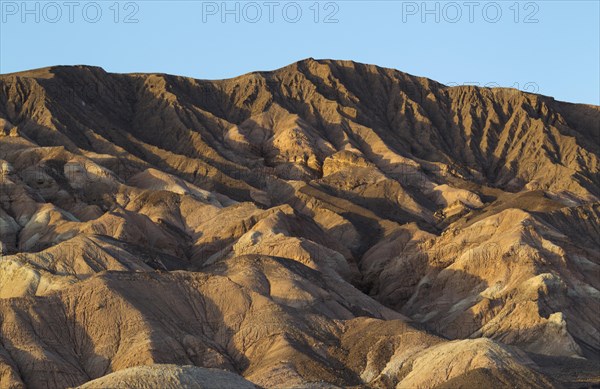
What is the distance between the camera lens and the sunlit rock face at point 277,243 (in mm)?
77188

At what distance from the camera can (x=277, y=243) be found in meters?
114

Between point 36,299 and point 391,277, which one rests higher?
point 36,299

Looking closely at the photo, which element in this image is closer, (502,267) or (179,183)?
(502,267)

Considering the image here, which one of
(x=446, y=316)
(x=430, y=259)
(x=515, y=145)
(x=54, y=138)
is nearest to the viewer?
(x=446, y=316)

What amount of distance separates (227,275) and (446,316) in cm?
2379

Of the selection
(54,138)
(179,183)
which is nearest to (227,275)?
(179,183)

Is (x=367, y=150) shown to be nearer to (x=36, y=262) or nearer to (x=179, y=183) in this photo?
(x=179, y=183)

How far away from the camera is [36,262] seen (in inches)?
3725

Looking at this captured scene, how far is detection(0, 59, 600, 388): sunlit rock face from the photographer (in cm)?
7719

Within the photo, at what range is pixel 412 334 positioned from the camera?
81062mm

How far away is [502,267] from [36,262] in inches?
1546

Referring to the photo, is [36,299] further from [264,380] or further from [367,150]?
[367,150]

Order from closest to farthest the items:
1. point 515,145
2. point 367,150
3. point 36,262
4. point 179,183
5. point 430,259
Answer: point 36,262
point 430,259
point 179,183
point 367,150
point 515,145

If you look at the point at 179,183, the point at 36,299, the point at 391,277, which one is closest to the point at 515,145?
the point at 179,183
